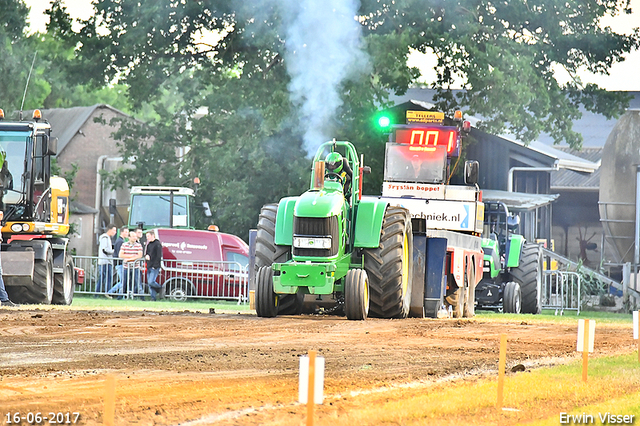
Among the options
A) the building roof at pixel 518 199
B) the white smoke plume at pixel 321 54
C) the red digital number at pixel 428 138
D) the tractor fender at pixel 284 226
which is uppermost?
the white smoke plume at pixel 321 54

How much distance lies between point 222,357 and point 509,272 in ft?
50.8

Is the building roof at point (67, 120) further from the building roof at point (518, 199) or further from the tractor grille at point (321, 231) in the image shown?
the tractor grille at point (321, 231)

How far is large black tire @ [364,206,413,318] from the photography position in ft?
55.0

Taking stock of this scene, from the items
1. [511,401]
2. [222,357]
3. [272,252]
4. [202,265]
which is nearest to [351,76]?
[202,265]

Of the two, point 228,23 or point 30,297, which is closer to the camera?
point 30,297

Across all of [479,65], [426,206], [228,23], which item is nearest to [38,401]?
[426,206]

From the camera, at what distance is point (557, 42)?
32.4 m

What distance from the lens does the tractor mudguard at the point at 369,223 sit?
55.0 ft

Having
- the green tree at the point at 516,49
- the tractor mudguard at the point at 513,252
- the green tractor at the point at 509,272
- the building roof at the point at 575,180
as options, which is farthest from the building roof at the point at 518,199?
the building roof at the point at 575,180

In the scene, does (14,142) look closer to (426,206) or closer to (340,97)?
(426,206)

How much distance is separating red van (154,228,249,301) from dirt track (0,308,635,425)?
10.8 meters

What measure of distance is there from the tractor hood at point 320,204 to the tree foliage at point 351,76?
1227 cm

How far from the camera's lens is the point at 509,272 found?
84.1 feet

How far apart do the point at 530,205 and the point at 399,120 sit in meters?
4.99
